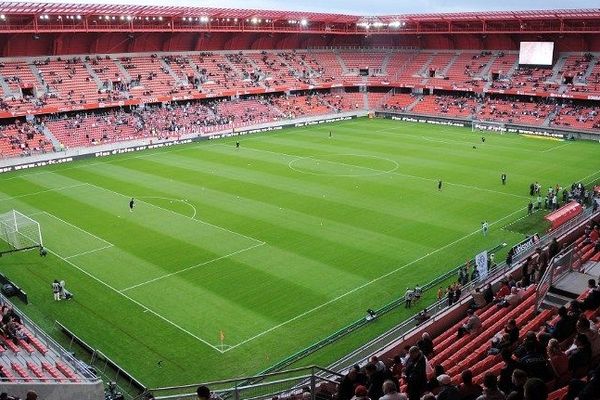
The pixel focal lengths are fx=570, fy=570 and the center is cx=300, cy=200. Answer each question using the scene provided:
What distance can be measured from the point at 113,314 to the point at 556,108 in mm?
60440

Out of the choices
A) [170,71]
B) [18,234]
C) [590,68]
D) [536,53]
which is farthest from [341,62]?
[18,234]

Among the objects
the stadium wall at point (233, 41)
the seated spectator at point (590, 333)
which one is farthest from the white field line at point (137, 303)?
the stadium wall at point (233, 41)

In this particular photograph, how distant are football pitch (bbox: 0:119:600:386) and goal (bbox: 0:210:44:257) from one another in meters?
0.59

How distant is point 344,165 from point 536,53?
40.1 metres

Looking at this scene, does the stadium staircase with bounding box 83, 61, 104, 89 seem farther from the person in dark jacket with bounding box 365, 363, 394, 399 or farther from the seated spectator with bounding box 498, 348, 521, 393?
the seated spectator with bounding box 498, 348, 521, 393

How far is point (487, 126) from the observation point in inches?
2638

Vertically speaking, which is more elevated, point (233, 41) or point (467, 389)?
point (233, 41)

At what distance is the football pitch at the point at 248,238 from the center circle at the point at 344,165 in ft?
0.60

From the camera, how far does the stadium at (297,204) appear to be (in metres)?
15.7

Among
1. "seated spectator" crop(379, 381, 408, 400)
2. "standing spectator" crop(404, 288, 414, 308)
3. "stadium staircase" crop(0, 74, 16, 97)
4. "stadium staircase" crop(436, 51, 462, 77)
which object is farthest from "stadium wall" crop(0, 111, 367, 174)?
"seated spectator" crop(379, 381, 408, 400)

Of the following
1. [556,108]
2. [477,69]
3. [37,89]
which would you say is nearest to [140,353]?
[37,89]

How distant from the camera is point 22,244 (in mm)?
30203

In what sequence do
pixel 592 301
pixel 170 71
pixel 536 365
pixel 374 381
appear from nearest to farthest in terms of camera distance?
1. pixel 536 365
2. pixel 374 381
3. pixel 592 301
4. pixel 170 71

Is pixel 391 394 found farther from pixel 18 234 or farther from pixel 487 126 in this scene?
pixel 487 126
